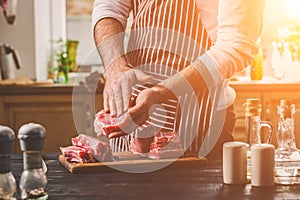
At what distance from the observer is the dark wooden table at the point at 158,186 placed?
1281 mm

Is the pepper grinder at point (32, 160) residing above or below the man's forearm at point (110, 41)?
below

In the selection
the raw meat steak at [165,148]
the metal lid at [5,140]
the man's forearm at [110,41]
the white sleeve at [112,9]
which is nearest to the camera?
the metal lid at [5,140]

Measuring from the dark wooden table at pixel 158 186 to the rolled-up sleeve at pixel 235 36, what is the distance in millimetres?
299

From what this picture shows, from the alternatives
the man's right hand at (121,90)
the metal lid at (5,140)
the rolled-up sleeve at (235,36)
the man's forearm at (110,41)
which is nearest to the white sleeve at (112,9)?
the man's forearm at (110,41)

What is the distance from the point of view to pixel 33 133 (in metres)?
1.18

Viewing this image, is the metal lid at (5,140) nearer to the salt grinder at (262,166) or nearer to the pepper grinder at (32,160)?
the pepper grinder at (32,160)

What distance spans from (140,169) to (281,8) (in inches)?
111

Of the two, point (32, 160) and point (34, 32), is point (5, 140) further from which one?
point (34, 32)

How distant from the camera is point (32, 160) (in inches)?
47.8

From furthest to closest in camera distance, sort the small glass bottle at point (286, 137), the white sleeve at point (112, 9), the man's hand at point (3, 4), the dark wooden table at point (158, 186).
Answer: the man's hand at point (3, 4) < the white sleeve at point (112, 9) < the small glass bottle at point (286, 137) < the dark wooden table at point (158, 186)

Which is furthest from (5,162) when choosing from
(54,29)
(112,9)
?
(54,29)

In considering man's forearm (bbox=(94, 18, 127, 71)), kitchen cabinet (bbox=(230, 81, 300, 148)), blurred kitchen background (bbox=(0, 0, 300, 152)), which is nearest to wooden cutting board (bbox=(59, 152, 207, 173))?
man's forearm (bbox=(94, 18, 127, 71))

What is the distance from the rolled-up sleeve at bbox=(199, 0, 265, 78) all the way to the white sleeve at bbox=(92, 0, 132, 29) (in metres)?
0.39

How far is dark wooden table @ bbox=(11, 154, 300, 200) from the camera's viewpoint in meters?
1.28
